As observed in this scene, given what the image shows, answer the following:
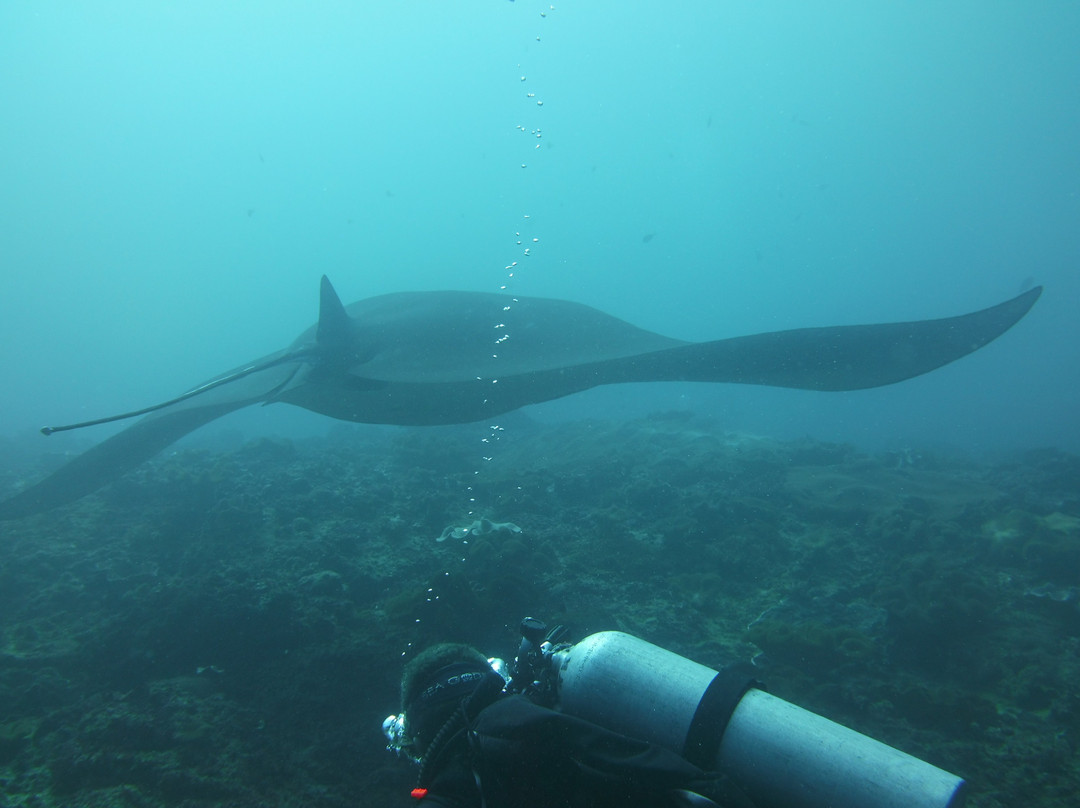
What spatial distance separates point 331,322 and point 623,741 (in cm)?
580

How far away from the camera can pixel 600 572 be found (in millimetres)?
6035

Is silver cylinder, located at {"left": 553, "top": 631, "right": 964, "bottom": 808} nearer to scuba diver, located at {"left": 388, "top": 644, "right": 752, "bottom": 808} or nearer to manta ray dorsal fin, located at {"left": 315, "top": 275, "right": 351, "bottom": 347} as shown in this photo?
scuba diver, located at {"left": 388, "top": 644, "right": 752, "bottom": 808}

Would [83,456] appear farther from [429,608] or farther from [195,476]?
[429,608]

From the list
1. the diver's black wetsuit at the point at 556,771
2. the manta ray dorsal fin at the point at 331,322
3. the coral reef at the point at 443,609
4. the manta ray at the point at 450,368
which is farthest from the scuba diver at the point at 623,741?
the manta ray dorsal fin at the point at 331,322

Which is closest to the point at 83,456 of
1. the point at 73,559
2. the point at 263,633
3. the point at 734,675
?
the point at 73,559

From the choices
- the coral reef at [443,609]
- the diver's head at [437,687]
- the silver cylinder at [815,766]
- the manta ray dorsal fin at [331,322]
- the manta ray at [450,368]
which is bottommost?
the coral reef at [443,609]

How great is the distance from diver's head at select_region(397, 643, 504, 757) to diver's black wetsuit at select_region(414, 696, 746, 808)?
0.91ft

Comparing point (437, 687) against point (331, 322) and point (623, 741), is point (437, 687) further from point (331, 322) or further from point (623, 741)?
point (331, 322)

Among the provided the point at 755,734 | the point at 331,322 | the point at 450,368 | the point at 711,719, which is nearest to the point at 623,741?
the point at 711,719

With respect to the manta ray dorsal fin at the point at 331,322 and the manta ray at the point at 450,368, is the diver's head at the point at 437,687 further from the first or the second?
the manta ray dorsal fin at the point at 331,322

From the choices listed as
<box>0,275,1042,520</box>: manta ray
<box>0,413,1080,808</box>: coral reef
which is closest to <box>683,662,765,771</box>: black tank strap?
<box>0,413,1080,808</box>: coral reef

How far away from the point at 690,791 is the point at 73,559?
8.01m

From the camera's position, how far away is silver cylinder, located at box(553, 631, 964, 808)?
1685 mm

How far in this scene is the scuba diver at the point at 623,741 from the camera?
55.1 inches
